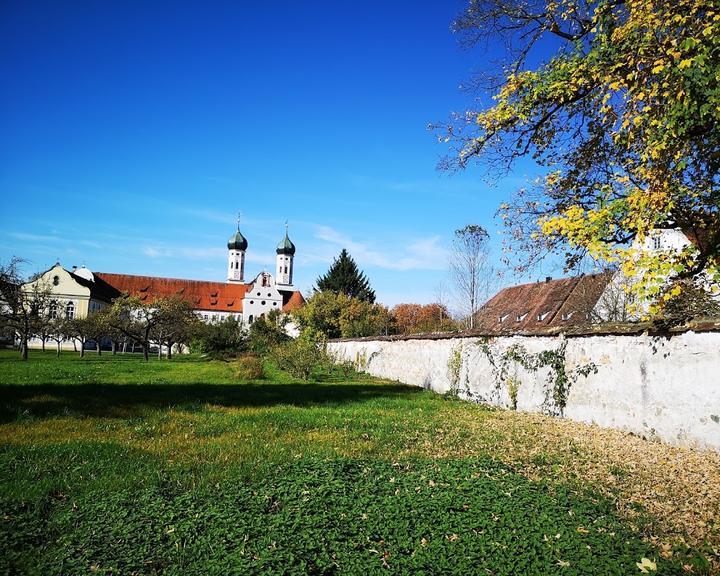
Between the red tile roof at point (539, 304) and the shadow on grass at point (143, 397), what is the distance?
1748 centimetres

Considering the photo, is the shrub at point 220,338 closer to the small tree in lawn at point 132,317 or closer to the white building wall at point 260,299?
the small tree in lawn at point 132,317

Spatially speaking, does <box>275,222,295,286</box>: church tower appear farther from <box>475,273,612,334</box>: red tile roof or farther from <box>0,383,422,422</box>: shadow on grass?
<box>0,383,422,422</box>: shadow on grass

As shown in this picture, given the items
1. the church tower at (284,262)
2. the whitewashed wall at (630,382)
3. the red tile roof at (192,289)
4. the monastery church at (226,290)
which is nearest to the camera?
the whitewashed wall at (630,382)

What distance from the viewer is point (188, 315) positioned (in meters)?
36.8

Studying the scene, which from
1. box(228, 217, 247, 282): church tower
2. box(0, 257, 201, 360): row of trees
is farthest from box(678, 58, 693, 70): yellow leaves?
box(228, 217, 247, 282): church tower

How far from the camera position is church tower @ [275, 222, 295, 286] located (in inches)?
3526

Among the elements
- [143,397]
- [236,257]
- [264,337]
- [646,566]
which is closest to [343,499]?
[646,566]

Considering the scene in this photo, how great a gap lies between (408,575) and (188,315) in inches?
1434

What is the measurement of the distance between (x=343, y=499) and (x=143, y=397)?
8.17m

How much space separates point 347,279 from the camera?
195ft

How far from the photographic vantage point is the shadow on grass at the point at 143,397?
869 cm

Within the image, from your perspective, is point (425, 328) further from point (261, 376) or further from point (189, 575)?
point (189, 575)

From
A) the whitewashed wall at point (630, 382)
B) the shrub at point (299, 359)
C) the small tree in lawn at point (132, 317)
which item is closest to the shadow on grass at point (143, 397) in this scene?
the whitewashed wall at point (630, 382)

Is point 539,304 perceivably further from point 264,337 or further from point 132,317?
point 132,317
